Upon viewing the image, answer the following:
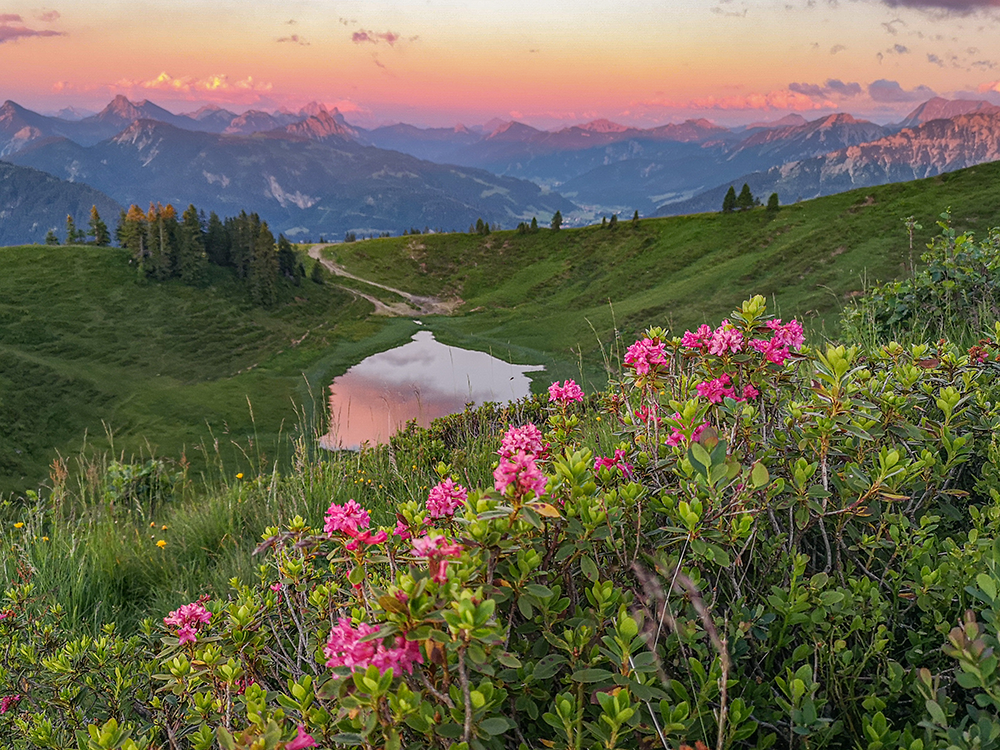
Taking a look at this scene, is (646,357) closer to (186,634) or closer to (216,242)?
(186,634)

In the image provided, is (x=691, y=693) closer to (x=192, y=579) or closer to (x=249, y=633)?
(x=249, y=633)

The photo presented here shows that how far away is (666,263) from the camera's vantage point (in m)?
82.1

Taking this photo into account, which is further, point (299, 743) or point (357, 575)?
point (357, 575)

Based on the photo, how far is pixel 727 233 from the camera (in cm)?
8350

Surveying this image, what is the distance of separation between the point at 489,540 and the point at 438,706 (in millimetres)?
519

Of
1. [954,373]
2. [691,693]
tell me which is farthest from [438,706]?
[954,373]

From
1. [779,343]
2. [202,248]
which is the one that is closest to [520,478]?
[779,343]

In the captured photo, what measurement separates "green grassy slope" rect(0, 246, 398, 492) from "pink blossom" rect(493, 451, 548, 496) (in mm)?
46212

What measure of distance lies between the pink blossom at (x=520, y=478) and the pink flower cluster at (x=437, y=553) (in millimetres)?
261

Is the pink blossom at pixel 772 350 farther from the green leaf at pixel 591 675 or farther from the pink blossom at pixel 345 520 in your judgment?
the pink blossom at pixel 345 520

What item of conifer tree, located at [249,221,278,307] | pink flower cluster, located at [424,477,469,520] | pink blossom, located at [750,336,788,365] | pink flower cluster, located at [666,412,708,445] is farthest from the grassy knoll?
conifer tree, located at [249,221,278,307]

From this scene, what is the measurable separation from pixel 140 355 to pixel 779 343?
290ft

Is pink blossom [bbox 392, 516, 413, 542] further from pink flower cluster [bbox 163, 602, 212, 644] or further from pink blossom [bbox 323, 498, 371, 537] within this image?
pink flower cluster [bbox 163, 602, 212, 644]

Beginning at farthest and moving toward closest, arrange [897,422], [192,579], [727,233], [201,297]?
1. [201,297]
2. [727,233]
3. [192,579]
4. [897,422]
